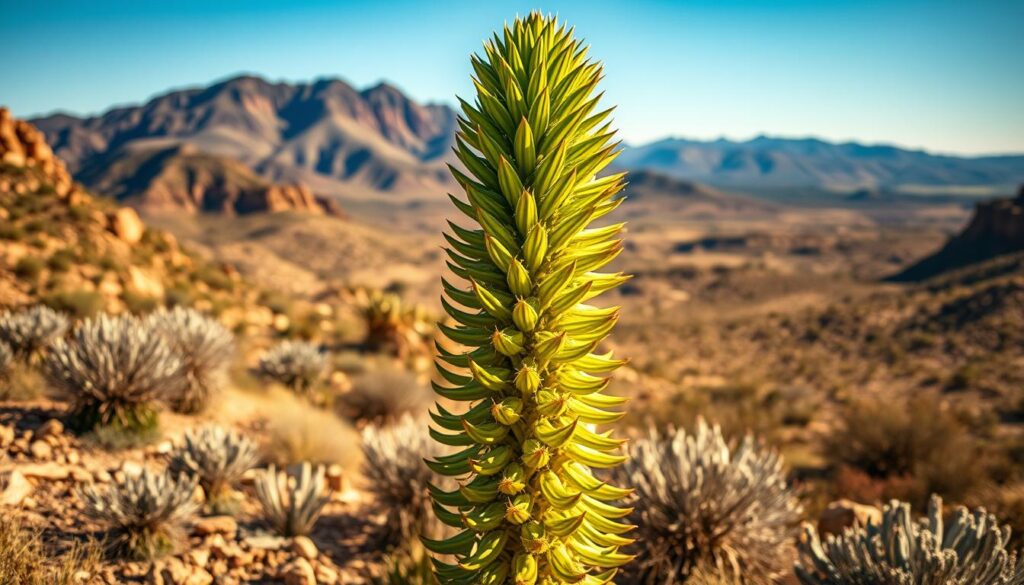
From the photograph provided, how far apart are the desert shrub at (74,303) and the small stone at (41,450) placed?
5801 millimetres

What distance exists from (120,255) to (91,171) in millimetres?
111651

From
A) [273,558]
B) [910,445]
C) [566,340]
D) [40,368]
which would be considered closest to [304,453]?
[273,558]

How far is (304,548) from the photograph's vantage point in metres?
3.82

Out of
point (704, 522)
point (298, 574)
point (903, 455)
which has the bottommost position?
point (903, 455)

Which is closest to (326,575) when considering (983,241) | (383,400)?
(383,400)

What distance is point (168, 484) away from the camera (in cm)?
355

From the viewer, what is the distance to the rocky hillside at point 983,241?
40.3 metres

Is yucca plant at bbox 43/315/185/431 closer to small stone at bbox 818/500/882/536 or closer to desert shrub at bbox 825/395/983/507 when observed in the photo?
small stone at bbox 818/500/882/536

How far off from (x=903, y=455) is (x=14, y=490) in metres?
10.9

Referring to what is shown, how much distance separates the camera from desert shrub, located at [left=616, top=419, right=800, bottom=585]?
348 cm

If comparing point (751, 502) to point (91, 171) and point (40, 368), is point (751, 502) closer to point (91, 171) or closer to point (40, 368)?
point (40, 368)

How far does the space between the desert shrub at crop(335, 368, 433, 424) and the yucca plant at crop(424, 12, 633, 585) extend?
6824 mm

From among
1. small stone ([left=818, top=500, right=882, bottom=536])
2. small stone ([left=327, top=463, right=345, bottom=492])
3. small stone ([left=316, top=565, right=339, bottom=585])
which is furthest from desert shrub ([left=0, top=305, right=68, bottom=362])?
small stone ([left=818, top=500, right=882, bottom=536])

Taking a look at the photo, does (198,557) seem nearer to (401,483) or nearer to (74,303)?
(401,483)
